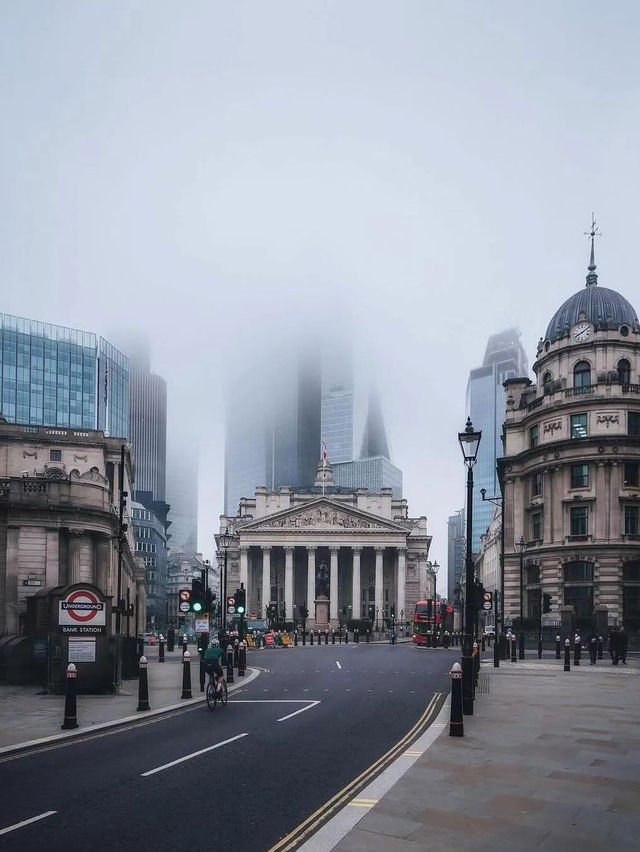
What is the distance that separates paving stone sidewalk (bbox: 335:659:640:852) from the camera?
30.5ft

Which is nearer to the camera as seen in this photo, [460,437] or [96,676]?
[460,437]

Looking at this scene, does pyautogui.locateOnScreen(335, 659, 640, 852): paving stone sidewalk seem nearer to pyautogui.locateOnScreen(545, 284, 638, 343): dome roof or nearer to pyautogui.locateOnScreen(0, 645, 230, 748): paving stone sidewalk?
pyautogui.locateOnScreen(0, 645, 230, 748): paving stone sidewalk

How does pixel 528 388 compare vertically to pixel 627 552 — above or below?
above

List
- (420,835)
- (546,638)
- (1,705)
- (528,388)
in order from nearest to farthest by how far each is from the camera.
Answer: (420,835)
(1,705)
(546,638)
(528,388)

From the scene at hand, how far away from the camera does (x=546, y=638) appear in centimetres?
5884

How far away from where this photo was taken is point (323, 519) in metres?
134

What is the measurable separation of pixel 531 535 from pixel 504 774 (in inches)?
2234

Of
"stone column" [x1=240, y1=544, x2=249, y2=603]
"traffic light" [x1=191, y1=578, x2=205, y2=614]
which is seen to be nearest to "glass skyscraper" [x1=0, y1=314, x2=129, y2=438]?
"stone column" [x1=240, y1=544, x2=249, y2=603]

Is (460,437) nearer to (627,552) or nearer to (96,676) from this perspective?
(96,676)

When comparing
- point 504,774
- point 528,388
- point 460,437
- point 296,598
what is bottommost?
point 296,598

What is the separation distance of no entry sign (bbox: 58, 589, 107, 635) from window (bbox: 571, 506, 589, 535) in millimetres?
45230

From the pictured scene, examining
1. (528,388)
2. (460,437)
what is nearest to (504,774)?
(460,437)

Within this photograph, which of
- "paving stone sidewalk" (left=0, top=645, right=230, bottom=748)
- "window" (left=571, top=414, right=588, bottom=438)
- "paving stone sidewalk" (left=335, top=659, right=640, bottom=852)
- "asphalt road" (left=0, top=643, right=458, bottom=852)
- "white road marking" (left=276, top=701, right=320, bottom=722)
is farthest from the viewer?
"window" (left=571, top=414, right=588, bottom=438)

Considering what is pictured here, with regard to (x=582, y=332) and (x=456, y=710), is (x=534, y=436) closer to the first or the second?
(x=582, y=332)
